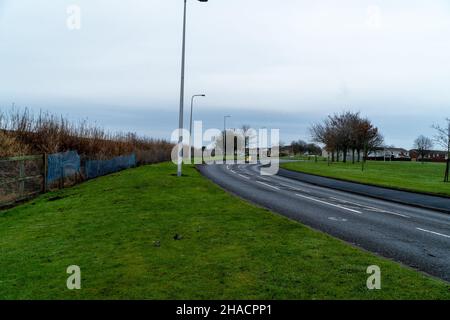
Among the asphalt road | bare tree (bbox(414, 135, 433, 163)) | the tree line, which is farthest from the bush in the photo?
bare tree (bbox(414, 135, 433, 163))

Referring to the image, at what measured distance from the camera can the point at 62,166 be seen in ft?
67.9

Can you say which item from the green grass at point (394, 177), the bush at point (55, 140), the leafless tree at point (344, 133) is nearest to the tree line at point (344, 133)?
the leafless tree at point (344, 133)

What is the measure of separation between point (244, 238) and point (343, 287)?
3150 millimetres

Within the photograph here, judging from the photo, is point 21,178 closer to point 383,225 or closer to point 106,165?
point 106,165

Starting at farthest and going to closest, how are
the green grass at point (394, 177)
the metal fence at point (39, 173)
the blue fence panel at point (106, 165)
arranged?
the blue fence panel at point (106, 165) → the green grass at point (394, 177) → the metal fence at point (39, 173)

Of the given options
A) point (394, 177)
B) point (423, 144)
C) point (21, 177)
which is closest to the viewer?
point (21, 177)

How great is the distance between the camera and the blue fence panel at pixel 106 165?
24734 mm

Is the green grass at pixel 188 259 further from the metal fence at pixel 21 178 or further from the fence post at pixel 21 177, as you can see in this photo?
the fence post at pixel 21 177

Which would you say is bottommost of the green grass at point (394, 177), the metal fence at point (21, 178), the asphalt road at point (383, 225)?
the asphalt road at point (383, 225)

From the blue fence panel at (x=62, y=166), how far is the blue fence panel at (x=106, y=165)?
72.2 inches

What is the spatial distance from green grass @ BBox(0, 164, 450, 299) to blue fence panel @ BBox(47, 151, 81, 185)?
7.88 m

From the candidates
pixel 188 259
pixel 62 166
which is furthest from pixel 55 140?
pixel 188 259

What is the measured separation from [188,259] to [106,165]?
2292cm
